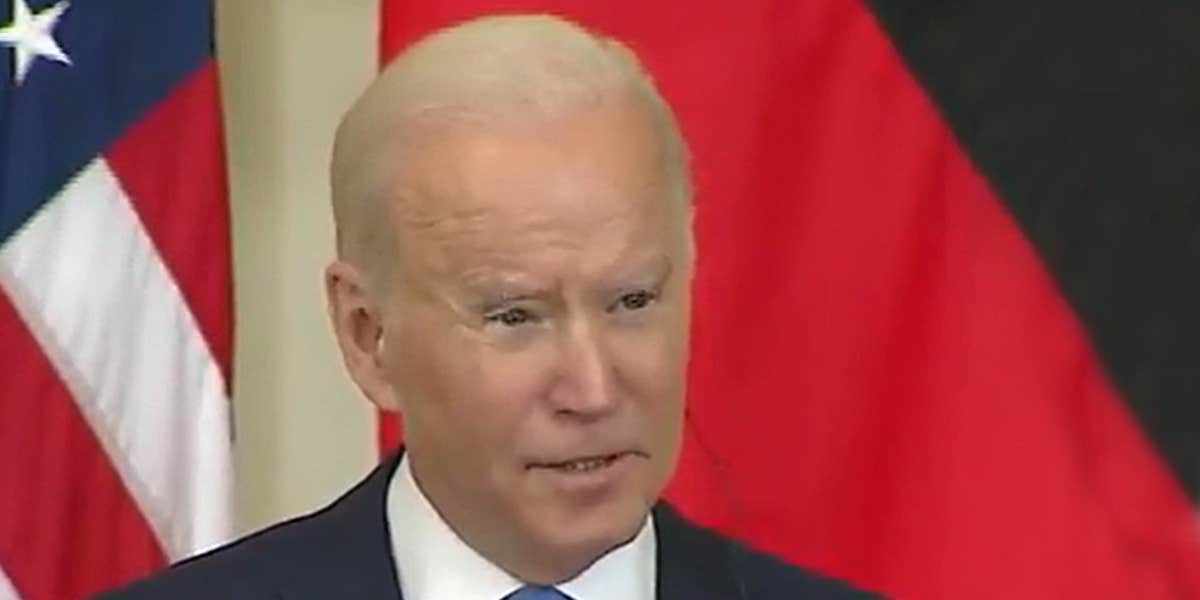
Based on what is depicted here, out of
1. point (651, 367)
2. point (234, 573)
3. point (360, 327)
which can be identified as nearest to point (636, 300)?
point (651, 367)

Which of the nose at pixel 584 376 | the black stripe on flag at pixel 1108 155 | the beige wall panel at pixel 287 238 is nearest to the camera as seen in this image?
the nose at pixel 584 376

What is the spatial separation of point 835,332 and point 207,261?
0.46m

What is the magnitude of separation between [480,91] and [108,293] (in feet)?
2.25

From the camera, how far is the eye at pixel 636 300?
969 mm

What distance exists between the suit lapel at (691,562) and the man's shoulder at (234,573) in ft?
0.58

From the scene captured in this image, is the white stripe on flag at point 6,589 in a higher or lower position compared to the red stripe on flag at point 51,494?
lower

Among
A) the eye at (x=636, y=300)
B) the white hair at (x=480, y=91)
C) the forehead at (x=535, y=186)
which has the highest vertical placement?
the white hair at (x=480, y=91)

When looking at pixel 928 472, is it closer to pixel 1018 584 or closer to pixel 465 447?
pixel 1018 584

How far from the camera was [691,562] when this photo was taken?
112 centimetres

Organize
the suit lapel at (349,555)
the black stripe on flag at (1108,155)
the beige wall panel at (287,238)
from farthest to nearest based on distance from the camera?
the beige wall panel at (287,238)
the black stripe on flag at (1108,155)
the suit lapel at (349,555)

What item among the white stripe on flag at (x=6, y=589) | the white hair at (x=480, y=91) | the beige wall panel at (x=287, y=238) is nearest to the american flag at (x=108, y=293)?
the white stripe on flag at (x=6, y=589)

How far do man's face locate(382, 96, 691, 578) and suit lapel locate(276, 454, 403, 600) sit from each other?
0.10m

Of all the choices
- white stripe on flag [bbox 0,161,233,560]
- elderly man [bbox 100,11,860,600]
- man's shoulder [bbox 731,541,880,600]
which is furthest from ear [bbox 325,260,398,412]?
white stripe on flag [bbox 0,161,233,560]

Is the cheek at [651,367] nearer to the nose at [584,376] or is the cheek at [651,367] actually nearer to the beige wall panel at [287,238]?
the nose at [584,376]
